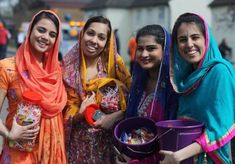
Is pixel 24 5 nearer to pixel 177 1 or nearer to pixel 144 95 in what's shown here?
pixel 177 1

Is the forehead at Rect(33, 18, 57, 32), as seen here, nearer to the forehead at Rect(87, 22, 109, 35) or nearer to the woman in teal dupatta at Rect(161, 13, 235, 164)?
the forehead at Rect(87, 22, 109, 35)

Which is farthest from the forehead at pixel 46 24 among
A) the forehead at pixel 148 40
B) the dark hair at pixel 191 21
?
the dark hair at pixel 191 21

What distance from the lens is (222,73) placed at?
2.56 meters

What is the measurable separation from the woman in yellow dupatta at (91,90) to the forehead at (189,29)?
31.9 inches

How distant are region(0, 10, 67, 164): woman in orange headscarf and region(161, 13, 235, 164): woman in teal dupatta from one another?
2.83 feet

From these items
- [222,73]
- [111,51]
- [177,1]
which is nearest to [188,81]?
[222,73]

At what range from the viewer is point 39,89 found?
3.11 meters

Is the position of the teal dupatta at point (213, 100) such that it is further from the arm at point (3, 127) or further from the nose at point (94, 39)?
the arm at point (3, 127)

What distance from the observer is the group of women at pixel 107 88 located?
2604 mm

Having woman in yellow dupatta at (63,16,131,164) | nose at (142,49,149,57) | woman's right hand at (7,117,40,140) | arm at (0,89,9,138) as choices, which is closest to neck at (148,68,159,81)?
nose at (142,49,149,57)

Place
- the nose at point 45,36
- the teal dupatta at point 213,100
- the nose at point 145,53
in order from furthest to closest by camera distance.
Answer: the nose at point 45,36, the nose at point 145,53, the teal dupatta at point 213,100

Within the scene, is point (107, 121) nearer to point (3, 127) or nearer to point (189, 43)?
point (3, 127)

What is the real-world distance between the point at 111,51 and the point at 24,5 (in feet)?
183

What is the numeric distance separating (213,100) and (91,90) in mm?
1056
